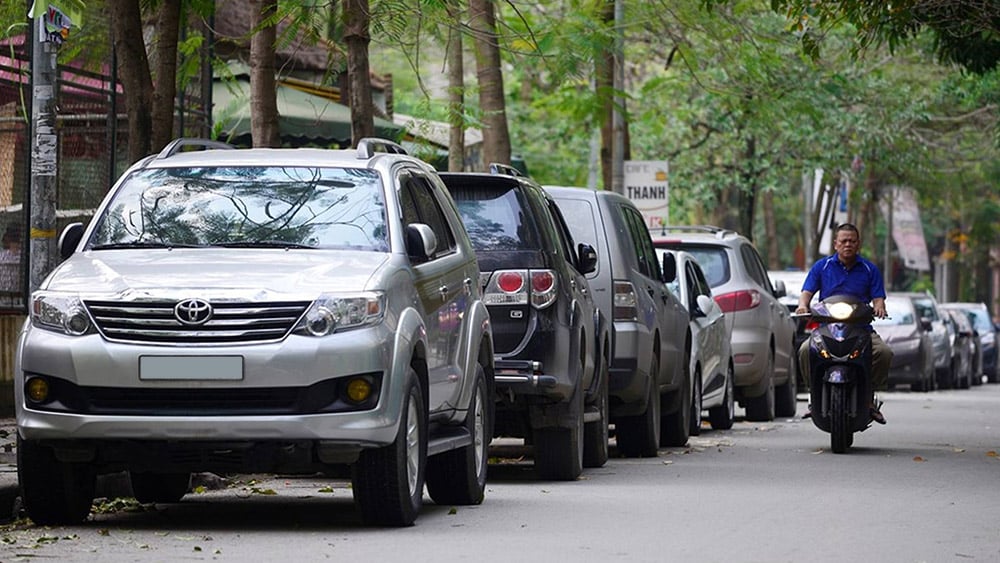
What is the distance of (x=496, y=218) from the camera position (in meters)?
12.4

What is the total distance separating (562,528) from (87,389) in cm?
235

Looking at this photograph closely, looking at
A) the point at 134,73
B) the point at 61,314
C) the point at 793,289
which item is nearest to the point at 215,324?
the point at 61,314

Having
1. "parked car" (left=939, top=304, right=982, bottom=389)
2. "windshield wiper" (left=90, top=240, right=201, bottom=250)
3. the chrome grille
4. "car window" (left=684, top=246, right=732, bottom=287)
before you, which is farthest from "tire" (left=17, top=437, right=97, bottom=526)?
"parked car" (left=939, top=304, right=982, bottom=389)

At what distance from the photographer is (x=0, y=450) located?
12.6m

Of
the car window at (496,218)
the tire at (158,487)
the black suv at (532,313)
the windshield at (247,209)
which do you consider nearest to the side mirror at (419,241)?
the windshield at (247,209)

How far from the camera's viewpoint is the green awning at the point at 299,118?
22.2 m

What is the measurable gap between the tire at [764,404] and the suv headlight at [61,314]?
13.1 meters

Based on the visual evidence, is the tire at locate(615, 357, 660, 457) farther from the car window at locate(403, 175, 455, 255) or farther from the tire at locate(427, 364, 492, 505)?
the car window at locate(403, 175, 455, 255)

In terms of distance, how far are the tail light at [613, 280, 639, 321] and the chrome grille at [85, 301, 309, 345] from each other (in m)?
5.61

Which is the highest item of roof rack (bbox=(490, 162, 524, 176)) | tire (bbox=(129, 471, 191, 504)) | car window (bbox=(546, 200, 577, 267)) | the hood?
roof rack (bbox=(490, 162, 524, 176))

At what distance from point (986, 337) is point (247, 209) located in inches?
1463

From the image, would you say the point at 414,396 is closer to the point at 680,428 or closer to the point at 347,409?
the point at 347,409

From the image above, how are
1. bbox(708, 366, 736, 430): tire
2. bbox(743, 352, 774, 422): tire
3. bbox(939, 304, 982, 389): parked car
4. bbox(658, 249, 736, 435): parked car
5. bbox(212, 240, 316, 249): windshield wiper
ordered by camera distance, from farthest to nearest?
bbox(939, 304, 982, 389): parked car → bbox(743, 352, 774, 422): tire → bbox(708, 366, 736, 430): tire → bbox(658, 249, 736, 435): parked car → bbox(212, 240, 316, 249): windshield wiper

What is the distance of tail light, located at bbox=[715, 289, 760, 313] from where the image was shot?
67.4 ft
